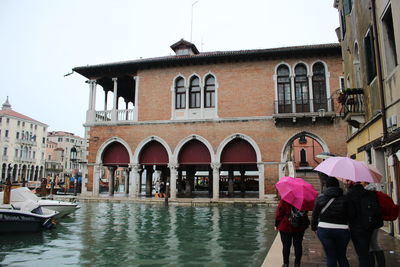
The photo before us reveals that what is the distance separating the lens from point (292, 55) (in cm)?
1970

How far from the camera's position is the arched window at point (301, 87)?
63.7ft

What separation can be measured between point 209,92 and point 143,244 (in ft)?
47.3

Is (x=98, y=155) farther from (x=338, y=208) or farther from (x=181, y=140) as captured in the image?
(x=338, y=208)

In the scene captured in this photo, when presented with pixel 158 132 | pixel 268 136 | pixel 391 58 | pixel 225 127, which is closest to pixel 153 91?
pixel 158 132

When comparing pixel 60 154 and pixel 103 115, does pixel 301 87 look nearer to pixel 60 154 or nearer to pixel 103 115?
pixel 103 115

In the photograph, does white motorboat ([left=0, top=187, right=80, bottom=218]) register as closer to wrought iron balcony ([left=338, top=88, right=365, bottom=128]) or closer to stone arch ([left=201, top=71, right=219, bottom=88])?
wrought iron balcony ([left=338, top=88, right=365, bottom=128])

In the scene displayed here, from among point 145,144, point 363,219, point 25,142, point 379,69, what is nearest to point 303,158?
point 145,144

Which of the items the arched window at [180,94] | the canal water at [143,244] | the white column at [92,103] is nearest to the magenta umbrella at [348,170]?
the canal water at [143,244]

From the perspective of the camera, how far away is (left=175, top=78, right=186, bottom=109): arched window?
21375 millimetres

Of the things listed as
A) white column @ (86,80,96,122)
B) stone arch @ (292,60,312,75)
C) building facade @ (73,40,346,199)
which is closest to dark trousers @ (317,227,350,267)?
building facade @ (73,40,346,199)

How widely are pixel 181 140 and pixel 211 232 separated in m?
11.7

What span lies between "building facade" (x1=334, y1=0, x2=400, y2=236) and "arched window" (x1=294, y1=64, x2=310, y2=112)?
25.5 feet

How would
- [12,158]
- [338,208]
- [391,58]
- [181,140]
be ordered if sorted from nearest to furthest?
[338,208] → [391,58] → [181,140] → [12,158]

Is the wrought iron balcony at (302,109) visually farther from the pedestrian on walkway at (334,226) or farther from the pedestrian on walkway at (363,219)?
the pedestrian on walkway at (334,226)
